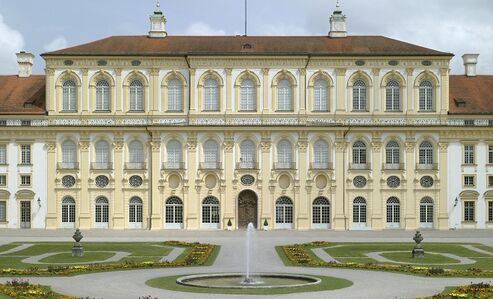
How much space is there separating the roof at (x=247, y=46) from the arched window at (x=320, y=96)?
8.48 ft

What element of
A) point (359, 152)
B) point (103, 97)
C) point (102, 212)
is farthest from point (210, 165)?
point (359, 152)

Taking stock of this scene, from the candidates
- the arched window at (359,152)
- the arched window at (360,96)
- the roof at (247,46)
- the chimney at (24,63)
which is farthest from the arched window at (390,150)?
the chimney at (24,63)

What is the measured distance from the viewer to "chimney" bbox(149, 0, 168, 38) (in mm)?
80875

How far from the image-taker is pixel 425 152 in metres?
76.7

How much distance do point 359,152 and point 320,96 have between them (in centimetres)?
571

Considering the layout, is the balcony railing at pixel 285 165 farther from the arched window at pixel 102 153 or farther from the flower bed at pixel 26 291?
the flower bed at pixel 26 291

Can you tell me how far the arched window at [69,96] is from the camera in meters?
77.2

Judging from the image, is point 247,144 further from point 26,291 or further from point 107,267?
point 26,291

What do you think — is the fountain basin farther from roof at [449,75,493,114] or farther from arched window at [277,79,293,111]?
roof at [449,75,493,114]

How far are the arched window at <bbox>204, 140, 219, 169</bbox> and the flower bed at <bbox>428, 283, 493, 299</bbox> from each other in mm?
42981

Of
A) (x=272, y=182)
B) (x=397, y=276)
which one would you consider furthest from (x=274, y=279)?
(x=272, y=182)

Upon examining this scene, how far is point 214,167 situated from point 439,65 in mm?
20700

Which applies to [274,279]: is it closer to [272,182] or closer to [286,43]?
[272,182]

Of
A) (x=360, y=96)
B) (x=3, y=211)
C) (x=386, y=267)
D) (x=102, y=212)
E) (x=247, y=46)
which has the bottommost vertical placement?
(x=386, y=267)
